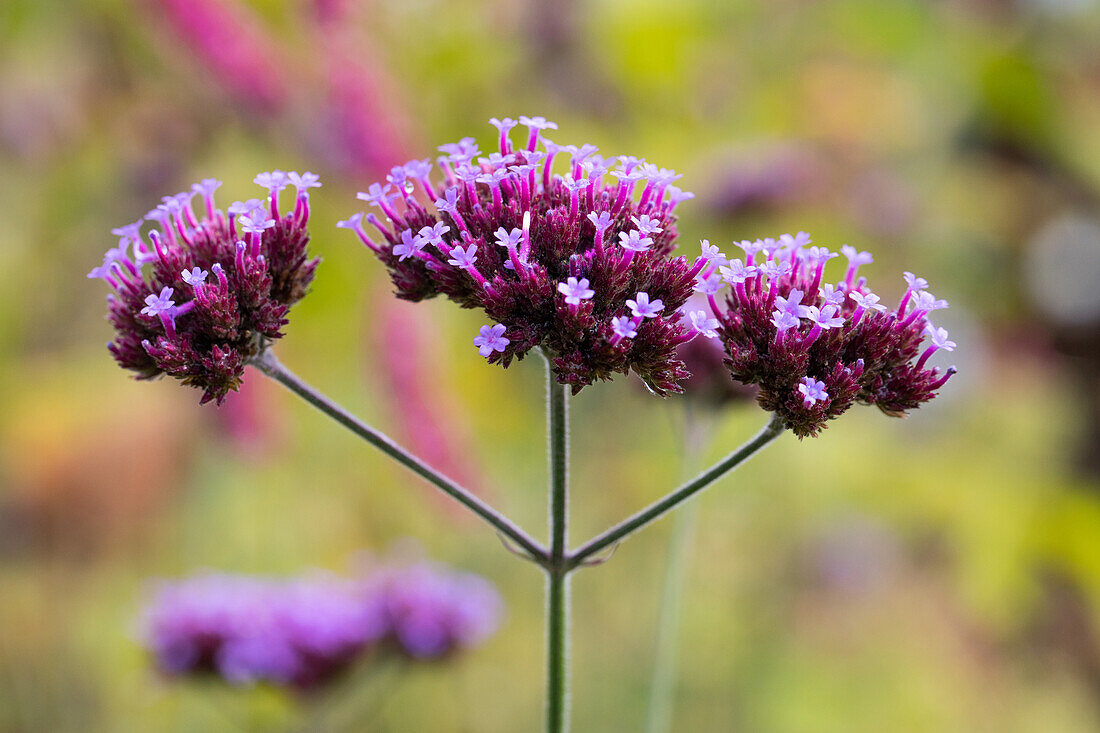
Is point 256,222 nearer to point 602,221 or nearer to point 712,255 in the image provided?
point 602,221

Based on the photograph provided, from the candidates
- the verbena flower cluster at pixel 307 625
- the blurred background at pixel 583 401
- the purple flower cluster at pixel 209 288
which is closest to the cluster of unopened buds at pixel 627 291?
the purple flower cluster at pixel 209 288

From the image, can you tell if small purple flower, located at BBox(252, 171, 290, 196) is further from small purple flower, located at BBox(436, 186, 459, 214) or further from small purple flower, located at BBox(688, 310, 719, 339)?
small purple flower, located at BBox(688, 310, 719, 339)

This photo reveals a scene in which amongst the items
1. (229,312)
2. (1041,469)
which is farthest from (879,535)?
(229,312)

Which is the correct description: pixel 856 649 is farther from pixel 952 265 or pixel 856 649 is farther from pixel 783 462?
pixel 952 265

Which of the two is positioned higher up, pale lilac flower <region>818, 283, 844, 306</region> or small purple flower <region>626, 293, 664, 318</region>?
pale lilac flower <region>818, 283, 844, 306</region>

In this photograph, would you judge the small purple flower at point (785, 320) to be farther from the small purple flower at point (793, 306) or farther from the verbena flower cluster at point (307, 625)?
the verbena flower cluster at point (307, 625)

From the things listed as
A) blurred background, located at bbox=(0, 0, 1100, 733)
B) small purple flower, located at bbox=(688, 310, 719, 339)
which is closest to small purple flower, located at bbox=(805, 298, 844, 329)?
small purple flower, located at bbox=(688, 310, 719, 339)

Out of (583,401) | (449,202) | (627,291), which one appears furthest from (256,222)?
(583,401)
